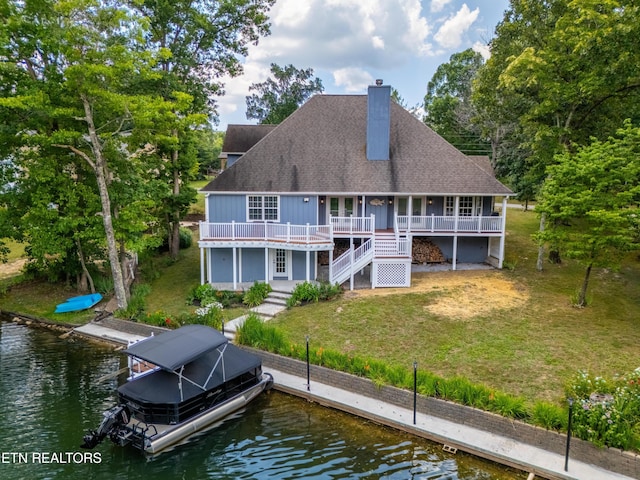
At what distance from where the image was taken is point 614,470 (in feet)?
29.8

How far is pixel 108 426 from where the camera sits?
1042cm

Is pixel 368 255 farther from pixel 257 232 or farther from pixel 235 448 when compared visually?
pixel 235 448

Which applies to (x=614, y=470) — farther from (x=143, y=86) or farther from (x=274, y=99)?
(x=274, y=99)

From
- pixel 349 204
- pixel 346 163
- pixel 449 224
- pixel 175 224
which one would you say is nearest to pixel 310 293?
pixel 349 204

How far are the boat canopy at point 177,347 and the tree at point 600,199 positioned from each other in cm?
1287

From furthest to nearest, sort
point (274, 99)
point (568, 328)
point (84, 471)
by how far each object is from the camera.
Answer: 1. point (274, 99)
2. point (568, 328)
3. point (84, 471)

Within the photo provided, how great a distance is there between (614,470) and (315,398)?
7.10m

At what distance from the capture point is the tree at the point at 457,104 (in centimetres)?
5031

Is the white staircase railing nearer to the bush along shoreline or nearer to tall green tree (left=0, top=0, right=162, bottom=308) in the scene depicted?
the bush along shoreline

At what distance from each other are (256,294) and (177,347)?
736 cm

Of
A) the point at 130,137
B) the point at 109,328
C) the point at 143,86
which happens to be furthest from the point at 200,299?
the point at 143,86

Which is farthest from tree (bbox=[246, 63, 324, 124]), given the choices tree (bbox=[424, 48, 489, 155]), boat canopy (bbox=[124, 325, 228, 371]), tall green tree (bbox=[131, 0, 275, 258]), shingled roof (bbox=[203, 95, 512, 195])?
boat canopy (bbox=[124, 325, 228, 371])

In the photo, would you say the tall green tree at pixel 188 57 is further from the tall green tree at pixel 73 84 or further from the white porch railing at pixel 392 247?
the white porch railing at pixel 392 247

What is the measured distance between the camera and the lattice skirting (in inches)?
778
